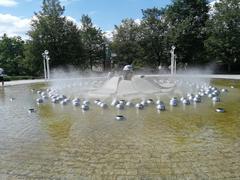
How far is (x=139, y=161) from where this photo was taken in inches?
215

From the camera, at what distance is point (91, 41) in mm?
46969

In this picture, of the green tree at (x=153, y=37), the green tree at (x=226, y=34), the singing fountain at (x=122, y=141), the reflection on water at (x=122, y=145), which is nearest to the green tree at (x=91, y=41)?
the green tree at (x=153, y=37)

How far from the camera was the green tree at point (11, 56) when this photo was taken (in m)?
42.9

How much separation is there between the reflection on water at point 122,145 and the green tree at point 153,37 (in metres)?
33.8

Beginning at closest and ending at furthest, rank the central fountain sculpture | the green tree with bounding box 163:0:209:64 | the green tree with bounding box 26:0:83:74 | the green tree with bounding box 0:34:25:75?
the central fountain sculpture, the green tree with bounding box 26:0:83:74, the green tree with bounding box 163:0:209:64, the green tree with bounding box 0:34:25:75

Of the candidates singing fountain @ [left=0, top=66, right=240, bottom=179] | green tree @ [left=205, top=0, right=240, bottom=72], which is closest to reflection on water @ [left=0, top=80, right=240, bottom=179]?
singing fountain @ [left=0, top=66, right=240, bottom=179]

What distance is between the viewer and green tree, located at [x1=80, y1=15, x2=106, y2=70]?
153ft

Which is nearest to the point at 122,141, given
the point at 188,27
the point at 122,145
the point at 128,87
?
the point at 122,145

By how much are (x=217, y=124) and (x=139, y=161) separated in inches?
149

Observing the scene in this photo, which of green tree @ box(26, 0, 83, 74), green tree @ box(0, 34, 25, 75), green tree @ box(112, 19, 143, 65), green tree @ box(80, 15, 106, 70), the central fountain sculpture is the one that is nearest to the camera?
the central fountain sculpture

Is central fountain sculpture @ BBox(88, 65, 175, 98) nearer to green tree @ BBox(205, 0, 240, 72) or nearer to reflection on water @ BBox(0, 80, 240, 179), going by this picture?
reflection on water @ BBox(0, 80, 240, 179)

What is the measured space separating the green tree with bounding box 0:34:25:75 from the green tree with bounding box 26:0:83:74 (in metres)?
3.30

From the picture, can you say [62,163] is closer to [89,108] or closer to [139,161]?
[139,161]

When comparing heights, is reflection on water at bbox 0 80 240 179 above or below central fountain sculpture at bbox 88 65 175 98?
below
